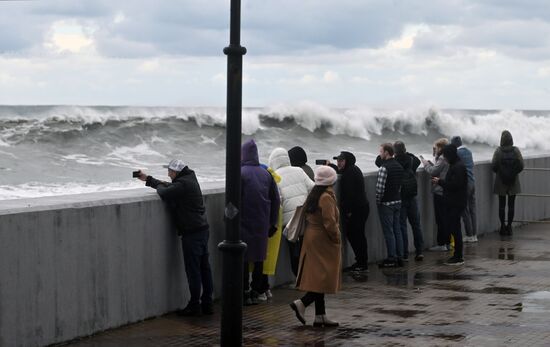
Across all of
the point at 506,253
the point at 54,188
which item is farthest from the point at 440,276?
the point at 54,188

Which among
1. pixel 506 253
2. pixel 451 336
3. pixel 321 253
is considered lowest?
pixel 451 336

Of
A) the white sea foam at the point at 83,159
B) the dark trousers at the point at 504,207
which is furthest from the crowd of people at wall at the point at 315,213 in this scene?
the white sea foam at the point at 83,159

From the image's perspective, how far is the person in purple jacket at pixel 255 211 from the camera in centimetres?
1110

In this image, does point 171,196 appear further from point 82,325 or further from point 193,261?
point 82,325

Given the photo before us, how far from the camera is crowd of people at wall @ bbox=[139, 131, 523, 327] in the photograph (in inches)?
397

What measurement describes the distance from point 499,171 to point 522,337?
8.98 meters

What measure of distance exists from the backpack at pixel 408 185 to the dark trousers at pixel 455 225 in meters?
0.53

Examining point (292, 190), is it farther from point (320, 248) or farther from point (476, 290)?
point (476, 290)

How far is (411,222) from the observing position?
50.5 feet

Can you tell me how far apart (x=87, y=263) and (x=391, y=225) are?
5.86m

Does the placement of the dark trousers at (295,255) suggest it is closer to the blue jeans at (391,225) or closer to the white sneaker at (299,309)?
the white sneaker at (299,309)

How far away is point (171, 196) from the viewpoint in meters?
10.4

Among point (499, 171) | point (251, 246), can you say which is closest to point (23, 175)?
point (499, 171)

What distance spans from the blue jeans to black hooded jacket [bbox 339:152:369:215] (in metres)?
0.66
